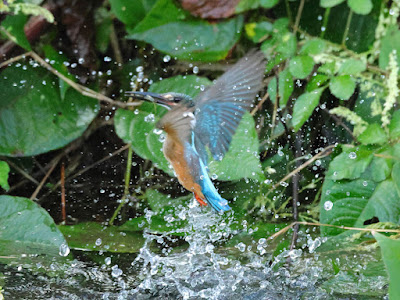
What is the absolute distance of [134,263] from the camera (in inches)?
67.4

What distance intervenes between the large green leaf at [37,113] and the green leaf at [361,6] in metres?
0.90

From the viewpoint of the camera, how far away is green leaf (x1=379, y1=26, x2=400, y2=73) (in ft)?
5.73

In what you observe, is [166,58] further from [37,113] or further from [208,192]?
[208,192]

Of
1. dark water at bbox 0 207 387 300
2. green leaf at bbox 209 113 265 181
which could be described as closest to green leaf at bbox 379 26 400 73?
green leaf at bbox 209 113 265 181

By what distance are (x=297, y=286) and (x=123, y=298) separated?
0.40 metres

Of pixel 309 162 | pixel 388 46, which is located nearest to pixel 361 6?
pixel 388 46

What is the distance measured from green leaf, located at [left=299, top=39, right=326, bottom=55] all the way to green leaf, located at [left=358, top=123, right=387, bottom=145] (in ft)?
1.03

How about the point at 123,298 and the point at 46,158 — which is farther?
the point at 46,158

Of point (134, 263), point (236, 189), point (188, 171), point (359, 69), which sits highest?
point (359, 69)

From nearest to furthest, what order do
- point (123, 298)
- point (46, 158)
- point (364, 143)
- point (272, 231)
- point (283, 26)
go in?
point (123, 298)
point (364, 143)
point (272, 231)
point (283, 26)
point (46, 158)

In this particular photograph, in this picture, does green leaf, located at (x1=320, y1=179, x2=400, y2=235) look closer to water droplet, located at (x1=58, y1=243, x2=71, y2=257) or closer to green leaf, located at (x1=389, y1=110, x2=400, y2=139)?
green leaf, located at (x1=389, y1=110, x2=400, y2=139)

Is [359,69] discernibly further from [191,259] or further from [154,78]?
[154,78]

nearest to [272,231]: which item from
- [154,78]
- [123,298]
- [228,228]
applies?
[228,228]

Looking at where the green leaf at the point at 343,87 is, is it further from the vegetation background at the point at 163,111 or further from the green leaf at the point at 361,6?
the green leaf at the point at 361,6
